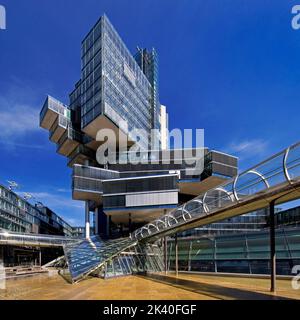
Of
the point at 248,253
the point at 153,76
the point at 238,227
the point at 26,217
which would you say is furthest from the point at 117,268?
the point at 153,76

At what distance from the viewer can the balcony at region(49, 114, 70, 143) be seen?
82.1 metres

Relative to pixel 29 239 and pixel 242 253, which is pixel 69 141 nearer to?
pixel 29 239

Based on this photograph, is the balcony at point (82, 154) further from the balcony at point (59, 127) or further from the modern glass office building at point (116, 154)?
the balcony at point (59, 127)

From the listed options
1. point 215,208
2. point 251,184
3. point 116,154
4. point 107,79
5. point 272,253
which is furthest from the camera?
point 116,154

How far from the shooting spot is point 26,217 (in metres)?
85.1

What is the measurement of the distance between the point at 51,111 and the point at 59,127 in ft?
15.5

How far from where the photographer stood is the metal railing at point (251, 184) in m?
11.6

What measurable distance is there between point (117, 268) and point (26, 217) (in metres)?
62.7

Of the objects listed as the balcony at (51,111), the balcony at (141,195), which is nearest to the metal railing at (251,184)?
the balcony at (141,195)

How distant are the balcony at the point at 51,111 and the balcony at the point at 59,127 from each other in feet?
3.89

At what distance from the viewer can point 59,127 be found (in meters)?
82.6

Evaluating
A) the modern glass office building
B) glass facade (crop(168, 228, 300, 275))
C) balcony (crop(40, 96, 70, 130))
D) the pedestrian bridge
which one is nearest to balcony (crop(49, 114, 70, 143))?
the modern glass office building
